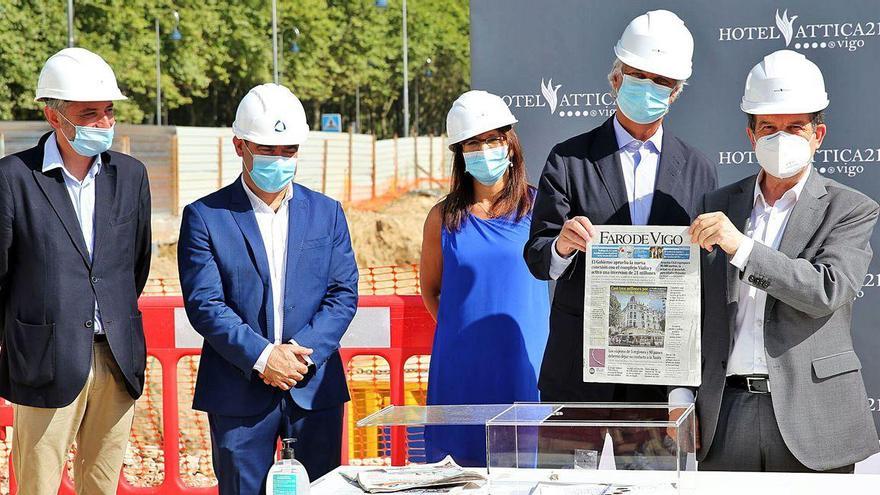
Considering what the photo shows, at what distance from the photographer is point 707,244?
160 inches

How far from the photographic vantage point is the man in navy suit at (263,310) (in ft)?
16.2

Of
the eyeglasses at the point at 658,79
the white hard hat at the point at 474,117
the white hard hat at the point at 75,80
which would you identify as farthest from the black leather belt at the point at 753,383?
the white hard hat at the point at 75,80

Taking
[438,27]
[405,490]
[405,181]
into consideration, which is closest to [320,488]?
[405,490]

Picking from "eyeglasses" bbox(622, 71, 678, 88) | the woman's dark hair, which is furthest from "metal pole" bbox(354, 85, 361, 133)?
"eyeglasses" bbox(622, 71, 678, 88)

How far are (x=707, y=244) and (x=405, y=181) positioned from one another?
164 ft

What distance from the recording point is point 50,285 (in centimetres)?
513

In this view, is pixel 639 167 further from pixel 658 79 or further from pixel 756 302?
pixel 756 302

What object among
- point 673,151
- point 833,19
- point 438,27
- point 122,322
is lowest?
point 122,322

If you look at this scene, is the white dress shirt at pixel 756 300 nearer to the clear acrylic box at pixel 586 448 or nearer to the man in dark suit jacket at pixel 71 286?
the clear acrylic box at pixel 586 448

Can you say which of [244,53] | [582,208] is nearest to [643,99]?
[582,208]

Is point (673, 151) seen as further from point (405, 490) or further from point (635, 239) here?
point (405, 490)

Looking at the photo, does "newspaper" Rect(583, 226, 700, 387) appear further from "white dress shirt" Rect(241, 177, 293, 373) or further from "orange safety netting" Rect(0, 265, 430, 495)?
"orange safety netting" Rect(0, 265, 430, 495)

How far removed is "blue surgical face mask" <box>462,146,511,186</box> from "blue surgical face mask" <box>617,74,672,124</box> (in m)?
0.84

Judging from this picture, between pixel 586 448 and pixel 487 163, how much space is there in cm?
180
